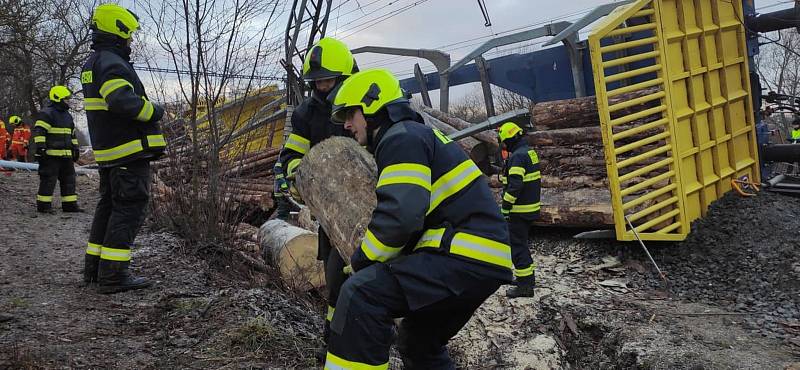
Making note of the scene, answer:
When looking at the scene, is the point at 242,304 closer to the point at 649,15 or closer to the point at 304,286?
the point at 304,286

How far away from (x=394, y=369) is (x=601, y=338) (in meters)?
2.11

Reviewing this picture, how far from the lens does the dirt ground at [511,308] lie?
2979 millimetres

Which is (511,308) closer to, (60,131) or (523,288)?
(523,288)

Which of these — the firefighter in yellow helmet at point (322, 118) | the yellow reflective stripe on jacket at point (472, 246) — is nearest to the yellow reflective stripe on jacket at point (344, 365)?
the yellow reflective stripe on jacket at point (472, 246)

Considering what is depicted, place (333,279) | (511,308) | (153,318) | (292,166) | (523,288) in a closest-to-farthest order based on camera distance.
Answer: (333,279) → (153,318) → (292,166) → (511,308) → (523,288)

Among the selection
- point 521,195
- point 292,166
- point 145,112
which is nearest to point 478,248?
point 292,166

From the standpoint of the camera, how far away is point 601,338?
181 inches

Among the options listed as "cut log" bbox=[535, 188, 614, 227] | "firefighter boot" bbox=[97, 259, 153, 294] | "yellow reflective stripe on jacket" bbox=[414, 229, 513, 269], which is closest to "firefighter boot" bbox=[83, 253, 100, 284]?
"firefighter boot" bbox=[97, 259, 153, 294]

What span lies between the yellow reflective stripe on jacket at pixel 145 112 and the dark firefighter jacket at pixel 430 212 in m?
2.11

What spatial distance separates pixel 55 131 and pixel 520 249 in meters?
6.25

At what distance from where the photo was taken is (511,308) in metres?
5.33

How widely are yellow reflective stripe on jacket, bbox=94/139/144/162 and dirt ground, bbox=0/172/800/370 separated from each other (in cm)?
92

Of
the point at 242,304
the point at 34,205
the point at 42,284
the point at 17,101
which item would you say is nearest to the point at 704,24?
the point at 242,304

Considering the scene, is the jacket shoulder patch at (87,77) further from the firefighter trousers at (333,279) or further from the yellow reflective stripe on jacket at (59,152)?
the yellow reflective stripe on jacket at (59,152)
